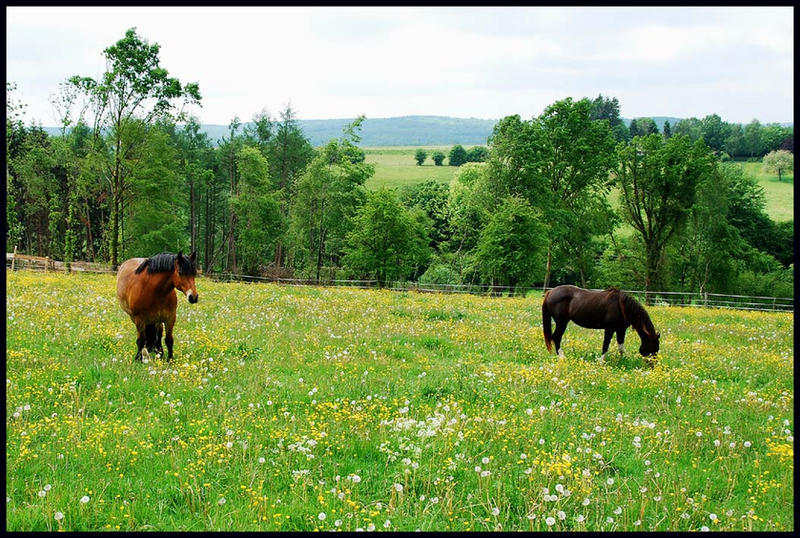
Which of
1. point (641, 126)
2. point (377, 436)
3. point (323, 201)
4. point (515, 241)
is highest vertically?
point (641, 126)

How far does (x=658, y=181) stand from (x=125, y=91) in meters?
48.3

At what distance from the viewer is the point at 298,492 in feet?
19.8

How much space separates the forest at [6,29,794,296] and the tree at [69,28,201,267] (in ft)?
0.34

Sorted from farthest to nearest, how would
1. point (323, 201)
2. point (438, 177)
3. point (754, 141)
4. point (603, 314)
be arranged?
point (438, 177), point (754, 141), point (323, 201), point (603, 314)

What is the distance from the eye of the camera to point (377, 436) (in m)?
7.73

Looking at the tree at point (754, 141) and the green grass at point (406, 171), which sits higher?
the tree at point (754, 141)

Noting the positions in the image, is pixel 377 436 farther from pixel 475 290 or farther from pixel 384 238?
pixel 384 238

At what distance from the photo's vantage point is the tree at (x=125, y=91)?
39281 millimetres

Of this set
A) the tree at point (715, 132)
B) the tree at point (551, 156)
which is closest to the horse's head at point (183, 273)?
the tree at point (551, 156)

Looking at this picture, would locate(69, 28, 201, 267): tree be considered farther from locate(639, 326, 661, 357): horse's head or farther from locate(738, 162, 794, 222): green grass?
locate(738, 162, 794, 222): green grass

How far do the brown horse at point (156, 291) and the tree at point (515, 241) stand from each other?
38454 mm

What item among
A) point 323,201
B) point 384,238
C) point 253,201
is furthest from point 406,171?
point 384,238

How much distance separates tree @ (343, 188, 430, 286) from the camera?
56.0 meters

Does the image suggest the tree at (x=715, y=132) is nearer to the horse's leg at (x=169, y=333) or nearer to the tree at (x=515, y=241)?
the tree at (x=515, y=241)
